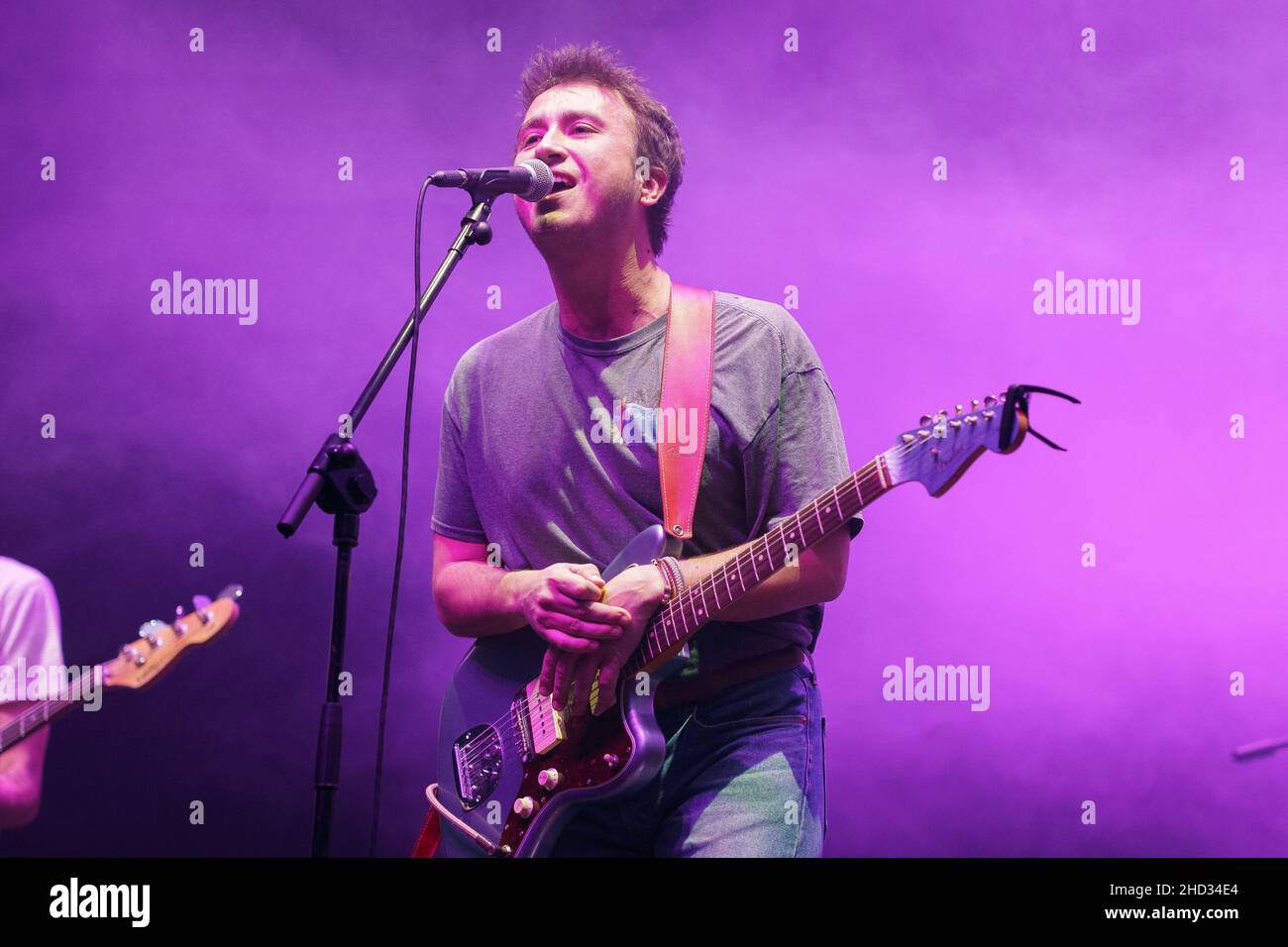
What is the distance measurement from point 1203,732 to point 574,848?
1343mm

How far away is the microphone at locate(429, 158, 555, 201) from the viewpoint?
2.27m

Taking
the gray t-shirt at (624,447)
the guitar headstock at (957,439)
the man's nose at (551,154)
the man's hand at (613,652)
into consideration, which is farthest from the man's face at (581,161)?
the guitar headstock at (957,439)

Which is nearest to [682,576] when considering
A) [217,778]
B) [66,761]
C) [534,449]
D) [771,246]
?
[534,449]

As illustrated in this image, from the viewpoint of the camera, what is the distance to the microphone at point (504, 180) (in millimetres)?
2273

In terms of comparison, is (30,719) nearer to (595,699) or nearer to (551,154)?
(595,699)

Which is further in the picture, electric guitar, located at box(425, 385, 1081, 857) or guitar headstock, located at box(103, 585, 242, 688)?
guitar headstock, located at box(103, 585, 242, 688)

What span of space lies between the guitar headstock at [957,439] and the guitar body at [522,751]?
17.8 inches

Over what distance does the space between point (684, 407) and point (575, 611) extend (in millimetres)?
429

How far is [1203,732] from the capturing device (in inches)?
103

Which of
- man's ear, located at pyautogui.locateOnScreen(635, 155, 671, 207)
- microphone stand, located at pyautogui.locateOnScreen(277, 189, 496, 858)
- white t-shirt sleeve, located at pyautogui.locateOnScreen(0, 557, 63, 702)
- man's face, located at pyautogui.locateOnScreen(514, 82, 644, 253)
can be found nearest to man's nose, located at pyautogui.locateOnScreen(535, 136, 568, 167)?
man's face, located at pyautogui.locateOnScreen(514, 82, 644, 253)

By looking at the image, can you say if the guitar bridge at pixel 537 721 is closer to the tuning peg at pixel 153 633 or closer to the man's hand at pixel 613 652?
the man's hand at pixel 613 652

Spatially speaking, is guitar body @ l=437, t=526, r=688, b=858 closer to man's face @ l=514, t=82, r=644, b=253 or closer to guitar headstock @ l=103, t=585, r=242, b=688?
guitar headstock @ l=103, t=585, r=242, b=688

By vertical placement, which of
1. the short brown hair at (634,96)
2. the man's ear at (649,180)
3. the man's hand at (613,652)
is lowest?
the man's hand at (613,652)

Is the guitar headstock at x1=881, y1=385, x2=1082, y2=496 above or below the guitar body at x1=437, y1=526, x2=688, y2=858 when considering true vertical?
above
